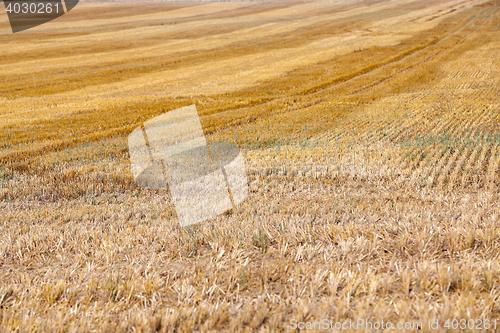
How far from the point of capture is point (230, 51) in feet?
155

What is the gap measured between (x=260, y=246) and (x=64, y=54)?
50870 millimetres

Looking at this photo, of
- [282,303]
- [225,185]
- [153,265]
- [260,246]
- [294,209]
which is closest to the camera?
Result: [282,303]

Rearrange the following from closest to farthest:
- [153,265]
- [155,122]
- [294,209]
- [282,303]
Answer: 1. [282,303]
2. [153,265]
3. [294,209]
4. [155,122]

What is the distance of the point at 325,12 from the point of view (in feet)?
301

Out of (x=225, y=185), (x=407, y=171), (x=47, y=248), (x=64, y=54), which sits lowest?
(x=407, y=171)

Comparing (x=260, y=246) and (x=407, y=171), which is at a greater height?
(x=260, y=246)

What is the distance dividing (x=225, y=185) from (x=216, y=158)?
2733mm

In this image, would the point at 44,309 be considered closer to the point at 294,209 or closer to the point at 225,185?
the point at 294,209

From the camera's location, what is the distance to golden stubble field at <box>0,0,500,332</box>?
138 inches

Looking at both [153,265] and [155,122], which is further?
[155,122]

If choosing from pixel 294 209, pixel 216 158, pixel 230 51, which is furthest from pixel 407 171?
pixel 230 51

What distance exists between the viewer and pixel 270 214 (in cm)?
645

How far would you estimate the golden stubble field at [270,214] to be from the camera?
3.51m

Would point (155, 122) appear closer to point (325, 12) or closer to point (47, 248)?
point (47, 248)
